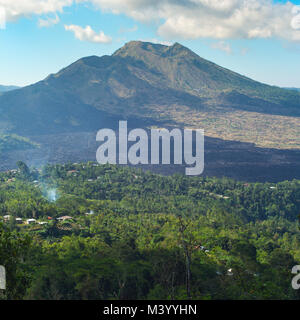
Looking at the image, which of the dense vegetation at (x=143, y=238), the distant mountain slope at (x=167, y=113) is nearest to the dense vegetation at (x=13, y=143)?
the distant mountain slope at (x=167, y=113)

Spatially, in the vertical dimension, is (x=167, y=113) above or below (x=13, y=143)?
above

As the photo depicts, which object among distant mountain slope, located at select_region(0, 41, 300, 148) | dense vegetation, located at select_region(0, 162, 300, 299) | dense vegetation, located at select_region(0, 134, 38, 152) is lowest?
dense vegetation, located at select_region(0, 162, 300, 299)

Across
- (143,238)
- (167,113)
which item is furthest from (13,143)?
(143,238)

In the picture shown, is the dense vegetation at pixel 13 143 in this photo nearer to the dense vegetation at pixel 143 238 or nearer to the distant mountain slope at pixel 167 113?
the distant mountain slope at pixel 167 113

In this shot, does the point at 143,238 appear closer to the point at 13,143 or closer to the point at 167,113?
the point at 13,143

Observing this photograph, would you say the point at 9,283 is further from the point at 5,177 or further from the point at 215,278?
the point at 5,177

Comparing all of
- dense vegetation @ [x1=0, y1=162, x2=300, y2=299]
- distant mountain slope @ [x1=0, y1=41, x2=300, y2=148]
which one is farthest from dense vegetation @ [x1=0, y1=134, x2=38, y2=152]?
dense vegetation @ [x1=0, y1=162, x2=300, y2=299]

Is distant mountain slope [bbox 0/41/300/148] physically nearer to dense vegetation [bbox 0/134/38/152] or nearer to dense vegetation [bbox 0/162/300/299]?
dense vegetation [bbox 0/134/38/152]
